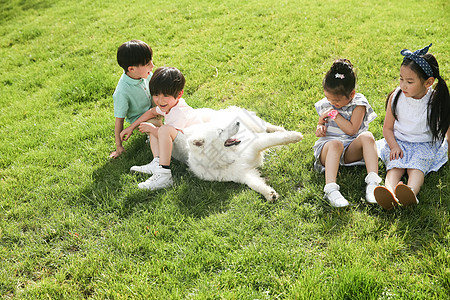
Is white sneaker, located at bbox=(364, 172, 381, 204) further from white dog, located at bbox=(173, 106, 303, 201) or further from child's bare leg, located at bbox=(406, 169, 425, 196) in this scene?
white dog, located at bbox=(173, 106, 303, 201)

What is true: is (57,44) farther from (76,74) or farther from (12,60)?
(76,74)

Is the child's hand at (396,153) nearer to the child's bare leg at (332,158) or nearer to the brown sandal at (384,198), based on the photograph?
the child's bare leg at (332,158)

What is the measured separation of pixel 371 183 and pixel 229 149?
1.31 metres

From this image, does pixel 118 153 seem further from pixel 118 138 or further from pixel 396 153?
pixel 396 153

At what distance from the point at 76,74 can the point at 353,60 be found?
4772 millimetres

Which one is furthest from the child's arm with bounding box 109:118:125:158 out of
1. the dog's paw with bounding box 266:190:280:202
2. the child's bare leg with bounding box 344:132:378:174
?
the child's bare leg with bounding box 344:132:378:174

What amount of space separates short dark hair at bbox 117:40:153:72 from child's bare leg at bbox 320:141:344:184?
221cm

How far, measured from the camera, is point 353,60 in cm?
531

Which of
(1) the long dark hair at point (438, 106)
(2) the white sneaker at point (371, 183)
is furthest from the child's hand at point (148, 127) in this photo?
(1) the long dark hair at point (438, 106)

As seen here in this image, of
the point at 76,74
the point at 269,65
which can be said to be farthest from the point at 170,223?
the point at 76,74

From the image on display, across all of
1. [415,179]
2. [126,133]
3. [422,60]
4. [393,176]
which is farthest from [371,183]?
[126,133]

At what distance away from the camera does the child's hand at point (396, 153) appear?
3.08 metres

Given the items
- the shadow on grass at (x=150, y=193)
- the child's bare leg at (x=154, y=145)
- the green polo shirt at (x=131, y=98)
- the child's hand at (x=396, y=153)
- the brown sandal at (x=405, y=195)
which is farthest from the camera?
the green polo shirt at (x=131, y=98)

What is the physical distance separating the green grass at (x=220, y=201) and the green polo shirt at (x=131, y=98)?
332 mm
